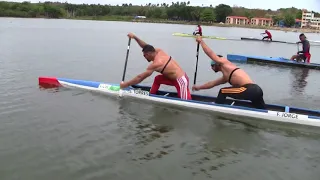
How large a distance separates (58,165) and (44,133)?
2.09 m

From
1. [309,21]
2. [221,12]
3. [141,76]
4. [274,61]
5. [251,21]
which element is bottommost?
[274,61]

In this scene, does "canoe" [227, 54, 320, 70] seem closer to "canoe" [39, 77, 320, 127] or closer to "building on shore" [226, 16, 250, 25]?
"canoe" [39, 77, 320, 127]

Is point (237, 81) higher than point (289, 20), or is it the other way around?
point (289, 20)

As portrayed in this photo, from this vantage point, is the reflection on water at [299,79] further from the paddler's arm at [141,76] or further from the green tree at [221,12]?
the green tree at [221,12]

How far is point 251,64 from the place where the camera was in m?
25.8

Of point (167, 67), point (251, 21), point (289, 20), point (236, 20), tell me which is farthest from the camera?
point (251, 21)

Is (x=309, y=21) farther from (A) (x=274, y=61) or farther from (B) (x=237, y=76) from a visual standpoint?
(B) (x=237, y=76)

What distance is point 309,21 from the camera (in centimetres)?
19312

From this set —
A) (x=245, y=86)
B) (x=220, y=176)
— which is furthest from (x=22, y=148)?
(x=245, y=86)

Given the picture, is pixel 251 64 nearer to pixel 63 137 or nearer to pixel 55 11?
pixel 63 137

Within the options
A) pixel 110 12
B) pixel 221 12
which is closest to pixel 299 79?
pixel 221 12

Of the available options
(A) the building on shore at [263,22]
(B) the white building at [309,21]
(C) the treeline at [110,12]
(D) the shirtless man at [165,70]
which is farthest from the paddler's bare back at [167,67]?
(B) the white building at [309,21]

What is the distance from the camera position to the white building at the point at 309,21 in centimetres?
19038

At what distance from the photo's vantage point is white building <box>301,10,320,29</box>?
190375 mm
